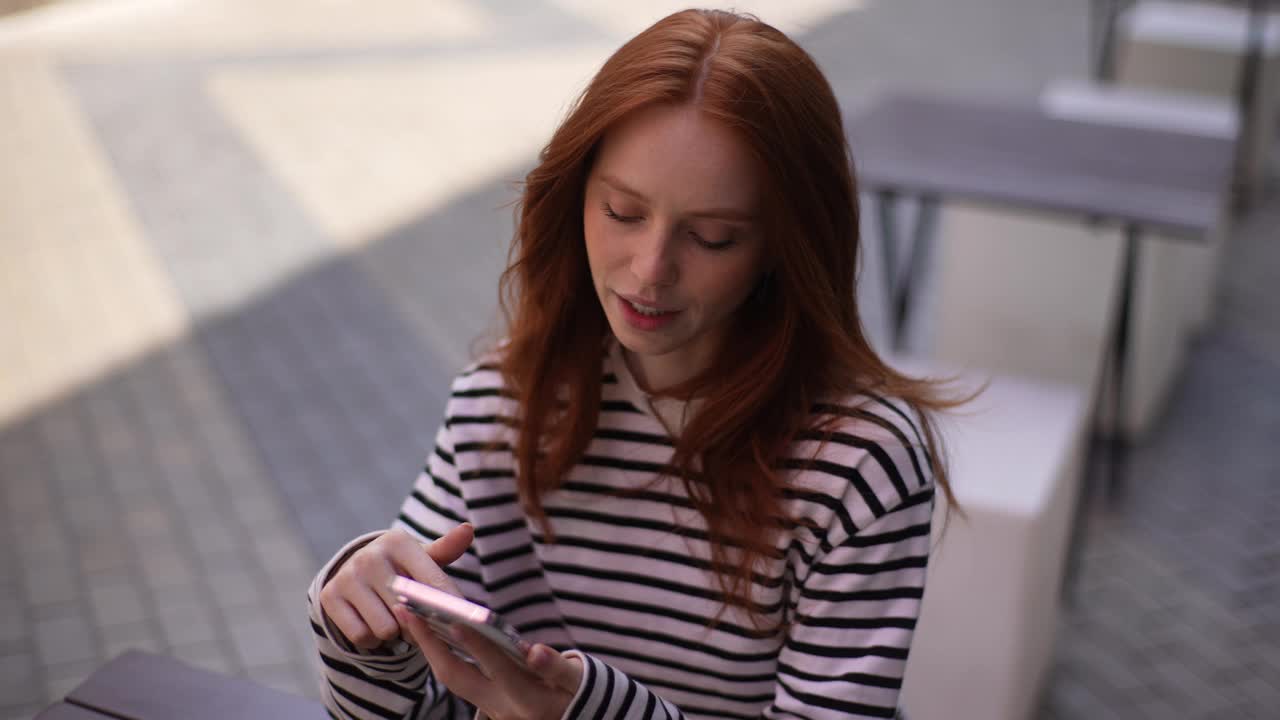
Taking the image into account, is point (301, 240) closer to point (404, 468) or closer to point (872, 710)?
point (404, 468)

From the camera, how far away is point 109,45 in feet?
26.3

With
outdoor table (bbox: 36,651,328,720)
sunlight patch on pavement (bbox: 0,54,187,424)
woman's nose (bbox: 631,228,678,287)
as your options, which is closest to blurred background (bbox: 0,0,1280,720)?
sunlight patch on pavement (bbox: 0,54,187,424)

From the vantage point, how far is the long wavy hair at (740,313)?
1.35 m

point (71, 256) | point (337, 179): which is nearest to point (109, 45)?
point (337, 179)

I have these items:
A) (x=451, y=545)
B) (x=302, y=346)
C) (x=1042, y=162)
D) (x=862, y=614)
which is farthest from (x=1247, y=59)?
(x=451, y=545)

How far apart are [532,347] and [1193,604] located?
8.39 feet

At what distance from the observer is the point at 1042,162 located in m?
3.69

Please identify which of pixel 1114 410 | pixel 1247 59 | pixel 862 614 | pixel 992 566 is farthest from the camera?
pixel 1247 59

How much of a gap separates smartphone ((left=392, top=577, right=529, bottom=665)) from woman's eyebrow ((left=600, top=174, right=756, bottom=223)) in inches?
16.9

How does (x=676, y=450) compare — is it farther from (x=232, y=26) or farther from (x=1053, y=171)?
(x=232, y=26)

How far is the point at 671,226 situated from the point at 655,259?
0.04 metres

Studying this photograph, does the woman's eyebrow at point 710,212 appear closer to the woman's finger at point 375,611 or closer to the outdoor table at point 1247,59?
the woman's finger at point 375,611

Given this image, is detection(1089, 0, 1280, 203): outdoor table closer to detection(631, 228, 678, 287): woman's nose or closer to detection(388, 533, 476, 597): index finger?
detection(631, 228, 678, 287): woman's nose

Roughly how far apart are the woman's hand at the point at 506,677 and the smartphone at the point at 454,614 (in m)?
0.02
